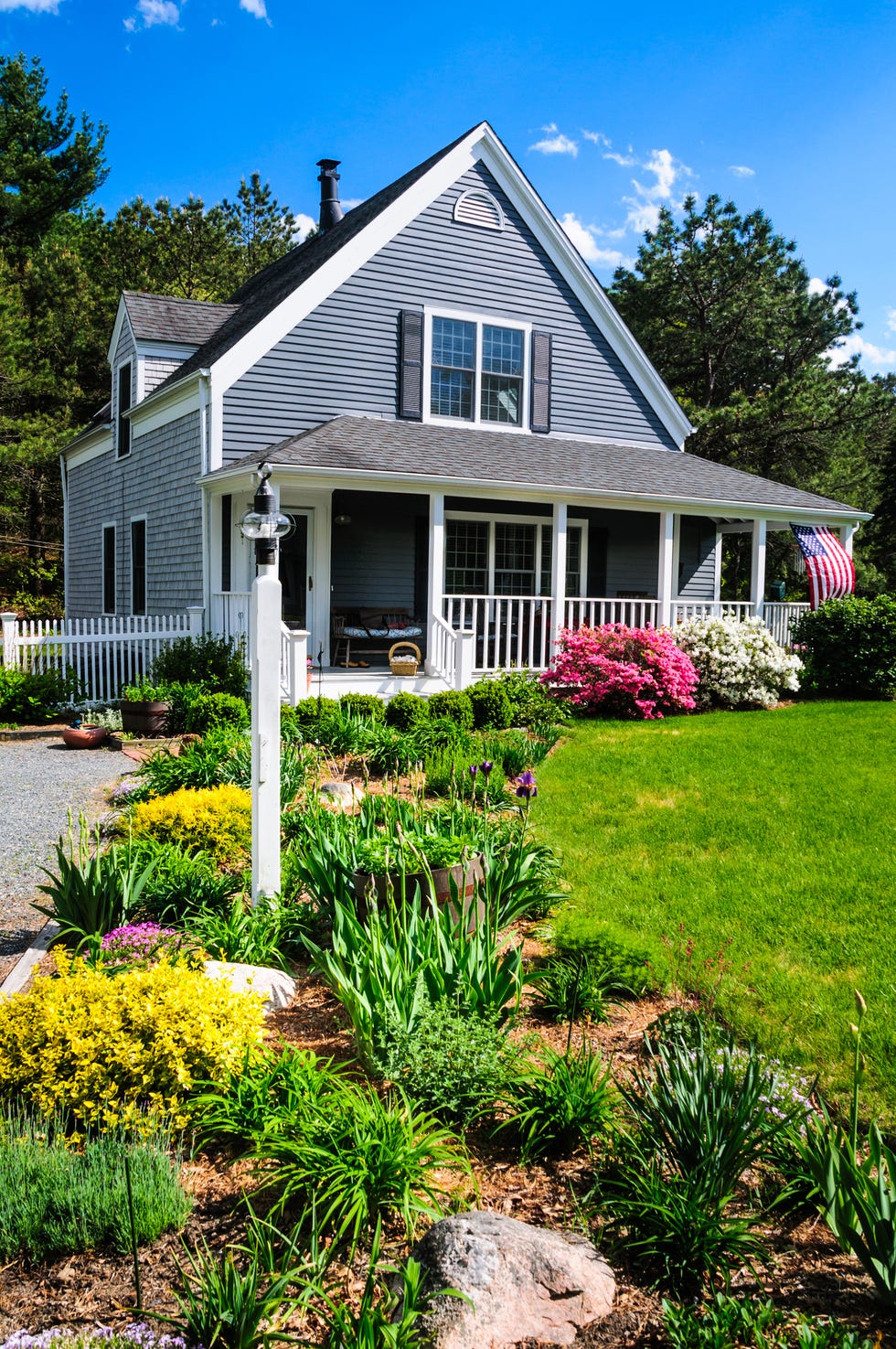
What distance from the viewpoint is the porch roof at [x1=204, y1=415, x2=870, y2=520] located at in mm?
11742

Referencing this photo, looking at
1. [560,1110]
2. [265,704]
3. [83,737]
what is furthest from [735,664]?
[560,1110]

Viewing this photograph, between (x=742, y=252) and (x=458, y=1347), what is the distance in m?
33.5

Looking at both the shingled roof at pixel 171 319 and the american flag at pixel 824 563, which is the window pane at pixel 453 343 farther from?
the american flag at pixel 824 563

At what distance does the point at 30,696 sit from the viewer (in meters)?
12.5

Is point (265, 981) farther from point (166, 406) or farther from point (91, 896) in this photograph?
point (166, 406)

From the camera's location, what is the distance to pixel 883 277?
87.4 ft

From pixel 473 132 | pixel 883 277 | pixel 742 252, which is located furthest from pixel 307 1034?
pixel 742 252

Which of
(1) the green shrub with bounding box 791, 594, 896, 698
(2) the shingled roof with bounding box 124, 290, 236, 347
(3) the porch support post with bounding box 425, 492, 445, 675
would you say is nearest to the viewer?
(3) the porch support post with bounding box 425, 492, 445, 675

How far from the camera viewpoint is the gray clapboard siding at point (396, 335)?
13516mm

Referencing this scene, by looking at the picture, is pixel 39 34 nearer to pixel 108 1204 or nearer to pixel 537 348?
pixel 537 348

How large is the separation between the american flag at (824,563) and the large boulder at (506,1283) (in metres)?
15.0

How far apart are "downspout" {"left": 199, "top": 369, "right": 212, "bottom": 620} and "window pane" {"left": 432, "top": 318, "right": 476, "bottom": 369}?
12.3 ft

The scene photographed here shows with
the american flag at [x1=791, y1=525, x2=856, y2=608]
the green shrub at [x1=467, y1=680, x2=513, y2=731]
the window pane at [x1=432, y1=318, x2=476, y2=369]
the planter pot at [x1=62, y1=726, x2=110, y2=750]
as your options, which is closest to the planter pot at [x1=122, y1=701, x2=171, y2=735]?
the planter pot at [x1=62, y1=726, x2=110, y2=750]

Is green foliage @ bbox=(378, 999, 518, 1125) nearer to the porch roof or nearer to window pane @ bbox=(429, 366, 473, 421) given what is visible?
the porch roof
